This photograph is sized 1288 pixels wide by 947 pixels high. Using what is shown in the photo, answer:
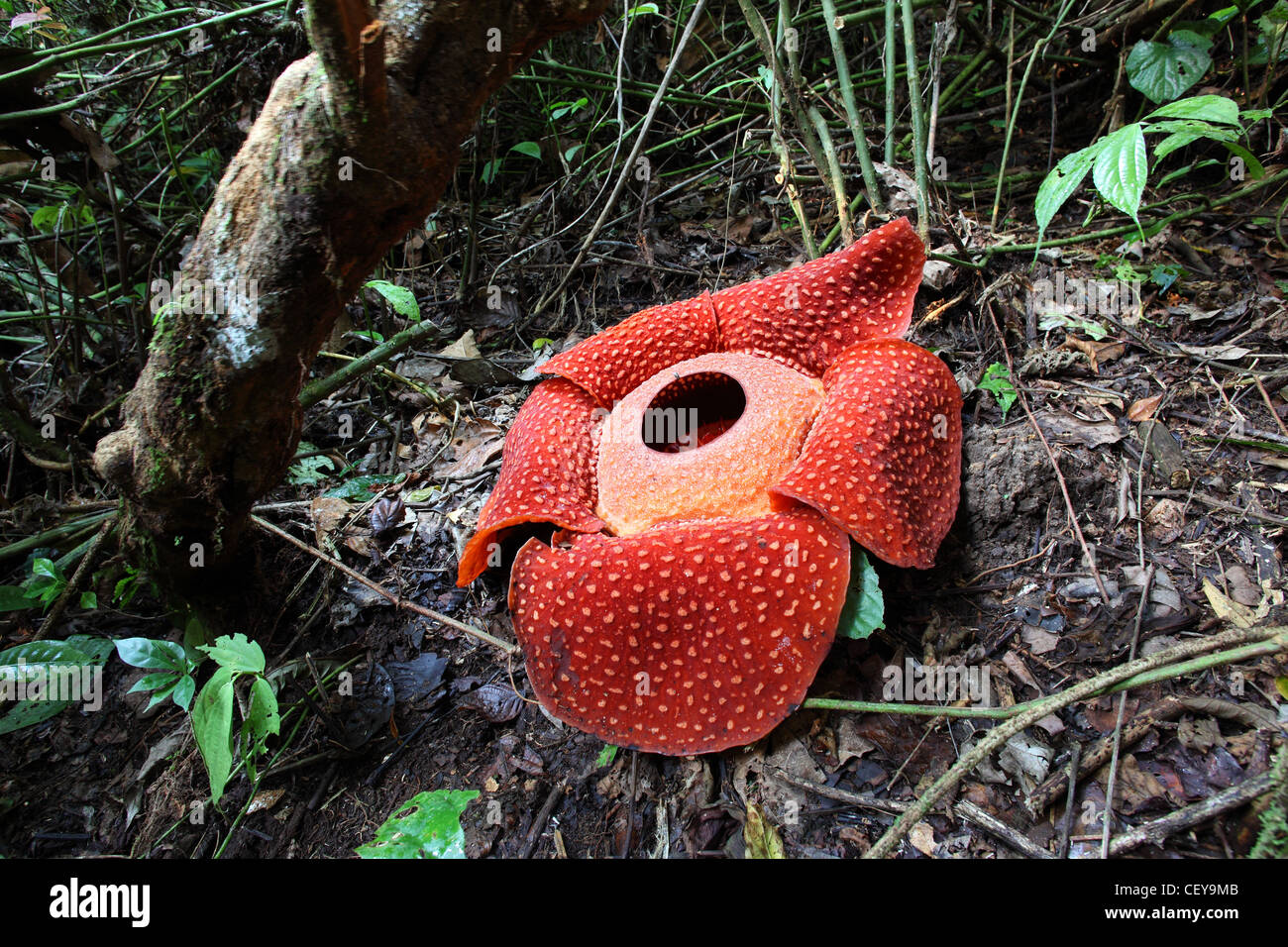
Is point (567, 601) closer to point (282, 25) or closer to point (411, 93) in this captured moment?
point (411, 93)

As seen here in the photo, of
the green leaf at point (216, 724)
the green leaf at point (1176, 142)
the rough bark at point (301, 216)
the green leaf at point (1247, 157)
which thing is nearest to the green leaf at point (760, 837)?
the green leaf at point (216, 724)

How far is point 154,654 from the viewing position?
203 cm

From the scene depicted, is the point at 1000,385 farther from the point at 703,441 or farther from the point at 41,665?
the point at 41,665

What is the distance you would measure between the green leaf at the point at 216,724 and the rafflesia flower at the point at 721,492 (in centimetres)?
77

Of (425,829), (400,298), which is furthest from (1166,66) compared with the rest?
(425,829)

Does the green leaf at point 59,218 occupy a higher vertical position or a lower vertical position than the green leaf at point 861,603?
higher

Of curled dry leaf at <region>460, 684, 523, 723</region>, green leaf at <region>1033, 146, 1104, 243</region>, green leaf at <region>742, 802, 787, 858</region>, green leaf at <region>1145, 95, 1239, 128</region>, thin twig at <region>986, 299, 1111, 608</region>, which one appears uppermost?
green leaf at <region>1145, 95, 1239, 128</region>

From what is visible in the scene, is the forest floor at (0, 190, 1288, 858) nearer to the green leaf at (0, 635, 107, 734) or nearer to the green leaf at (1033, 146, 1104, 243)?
the green leaf at (0, 635, 107, 734)

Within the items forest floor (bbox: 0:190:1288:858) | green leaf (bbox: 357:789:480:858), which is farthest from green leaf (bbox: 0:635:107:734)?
green leaf (bbox: 357:789:480:858)

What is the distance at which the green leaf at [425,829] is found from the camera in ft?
6.26

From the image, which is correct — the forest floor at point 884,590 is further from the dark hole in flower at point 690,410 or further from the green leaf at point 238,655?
the dark hole in flower at point 690,410

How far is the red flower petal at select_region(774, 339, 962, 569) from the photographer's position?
1.97m

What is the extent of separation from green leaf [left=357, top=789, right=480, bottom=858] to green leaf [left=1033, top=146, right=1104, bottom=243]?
2598mm

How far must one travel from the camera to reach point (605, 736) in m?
1.90
